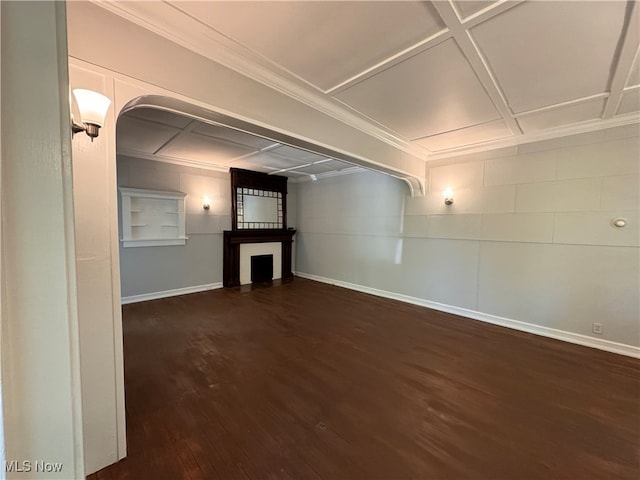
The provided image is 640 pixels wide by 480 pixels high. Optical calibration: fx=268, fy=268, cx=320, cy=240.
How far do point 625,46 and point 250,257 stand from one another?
629 centimetres

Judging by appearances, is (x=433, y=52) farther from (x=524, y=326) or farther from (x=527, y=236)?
(x=524, y=326)

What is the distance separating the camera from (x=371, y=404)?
2.22 m

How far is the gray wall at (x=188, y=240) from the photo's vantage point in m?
4.84

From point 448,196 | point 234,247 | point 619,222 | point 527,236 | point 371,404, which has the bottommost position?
point 371,404

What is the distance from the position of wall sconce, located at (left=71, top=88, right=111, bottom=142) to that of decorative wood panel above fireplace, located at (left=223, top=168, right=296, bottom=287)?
187 inches

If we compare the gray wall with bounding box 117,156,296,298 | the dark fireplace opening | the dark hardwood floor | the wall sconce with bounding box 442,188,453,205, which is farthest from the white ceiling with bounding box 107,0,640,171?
the dark fireplace opening

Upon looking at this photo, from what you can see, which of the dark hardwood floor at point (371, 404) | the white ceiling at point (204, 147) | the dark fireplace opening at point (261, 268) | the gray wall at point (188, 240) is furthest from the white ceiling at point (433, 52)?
the dark fireplace opening at point (261, 268)

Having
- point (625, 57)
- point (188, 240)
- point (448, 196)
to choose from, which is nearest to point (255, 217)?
point (188, 240)

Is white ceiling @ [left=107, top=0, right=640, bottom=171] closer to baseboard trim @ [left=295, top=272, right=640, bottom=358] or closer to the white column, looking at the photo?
the white column

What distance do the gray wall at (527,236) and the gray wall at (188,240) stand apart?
3382mm

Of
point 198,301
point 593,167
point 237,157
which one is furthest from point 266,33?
point 198,301

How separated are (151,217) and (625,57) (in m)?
6.35

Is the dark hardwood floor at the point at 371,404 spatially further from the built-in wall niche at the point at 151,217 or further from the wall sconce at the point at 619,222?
the built-in wall niche at the point at 151,217

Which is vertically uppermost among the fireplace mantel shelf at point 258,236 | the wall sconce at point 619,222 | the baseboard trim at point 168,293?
the wall sconce at point 619,222
